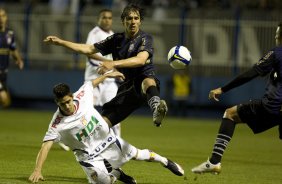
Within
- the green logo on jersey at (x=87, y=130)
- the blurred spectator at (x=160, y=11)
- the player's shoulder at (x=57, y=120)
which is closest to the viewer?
the player's shoulder at (x=57, y=120)

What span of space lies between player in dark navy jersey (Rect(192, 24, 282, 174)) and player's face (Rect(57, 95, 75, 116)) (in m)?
1.81

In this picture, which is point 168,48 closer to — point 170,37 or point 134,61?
point 170,37

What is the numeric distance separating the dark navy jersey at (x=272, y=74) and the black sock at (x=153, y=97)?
1.43 metres

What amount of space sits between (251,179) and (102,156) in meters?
2.42

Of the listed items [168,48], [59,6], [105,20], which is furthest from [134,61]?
[59,6]

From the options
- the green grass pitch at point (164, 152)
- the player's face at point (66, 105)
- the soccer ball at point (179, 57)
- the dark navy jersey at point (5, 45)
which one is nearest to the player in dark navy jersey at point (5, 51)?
the dark navy jersey at point (5, 45)

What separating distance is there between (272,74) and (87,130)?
256 centimetres

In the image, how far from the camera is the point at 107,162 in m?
9.42

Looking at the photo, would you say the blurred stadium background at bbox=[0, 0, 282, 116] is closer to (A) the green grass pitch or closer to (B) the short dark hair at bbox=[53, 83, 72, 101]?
(A) the green grass pitch

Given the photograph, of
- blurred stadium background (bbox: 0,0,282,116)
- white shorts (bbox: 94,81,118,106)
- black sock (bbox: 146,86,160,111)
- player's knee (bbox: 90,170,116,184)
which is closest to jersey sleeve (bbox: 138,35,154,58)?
black sock (bbox: 146,86,160,111)

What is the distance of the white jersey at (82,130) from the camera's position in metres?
9.09

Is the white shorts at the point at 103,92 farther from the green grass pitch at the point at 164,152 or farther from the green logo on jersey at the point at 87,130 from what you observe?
the green logo on jersey at the point at 87,130

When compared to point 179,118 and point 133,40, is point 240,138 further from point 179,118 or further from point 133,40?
point 133,40

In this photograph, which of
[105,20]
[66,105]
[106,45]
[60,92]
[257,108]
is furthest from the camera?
[105,20]
